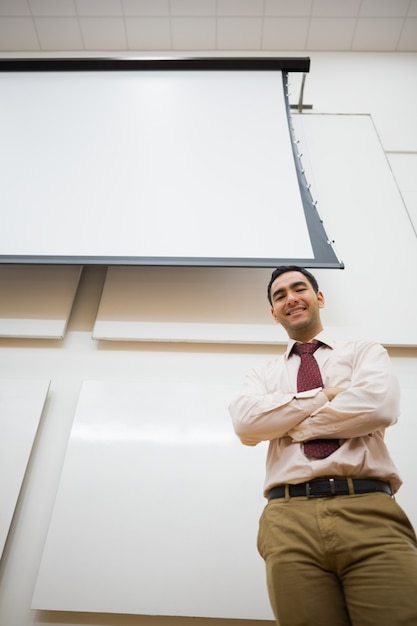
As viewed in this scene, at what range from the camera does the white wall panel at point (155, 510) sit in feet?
4.14

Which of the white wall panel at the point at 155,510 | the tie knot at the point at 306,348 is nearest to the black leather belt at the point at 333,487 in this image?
the tie knot at the point at 306,348

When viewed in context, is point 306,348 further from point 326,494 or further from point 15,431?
point 15,431

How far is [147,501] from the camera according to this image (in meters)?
1.42

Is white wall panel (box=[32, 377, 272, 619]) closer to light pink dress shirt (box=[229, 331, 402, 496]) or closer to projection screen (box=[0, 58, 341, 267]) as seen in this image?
light pink dress shirt (box=[229, 331, 402, 496])

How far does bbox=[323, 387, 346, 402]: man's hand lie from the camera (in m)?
0.94

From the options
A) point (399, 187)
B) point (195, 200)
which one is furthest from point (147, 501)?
point (399, 187)

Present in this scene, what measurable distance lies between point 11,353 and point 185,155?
4.47 ft

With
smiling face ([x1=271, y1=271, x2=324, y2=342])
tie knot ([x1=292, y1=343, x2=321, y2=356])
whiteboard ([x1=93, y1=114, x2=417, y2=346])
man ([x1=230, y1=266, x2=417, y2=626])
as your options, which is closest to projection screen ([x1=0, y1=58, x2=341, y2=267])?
whiteboard ([x1=93, y1=114, x2=417, y2=346])

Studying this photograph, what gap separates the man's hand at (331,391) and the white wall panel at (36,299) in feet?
4.38

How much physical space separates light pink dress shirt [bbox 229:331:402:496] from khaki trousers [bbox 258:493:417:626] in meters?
0.07

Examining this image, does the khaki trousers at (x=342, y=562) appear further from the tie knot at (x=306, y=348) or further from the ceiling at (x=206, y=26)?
the ceiling at (x=206, y=26)

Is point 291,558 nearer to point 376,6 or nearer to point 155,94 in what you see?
point 155,94

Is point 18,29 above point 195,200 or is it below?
above

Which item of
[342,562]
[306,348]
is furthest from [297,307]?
[342,562]
